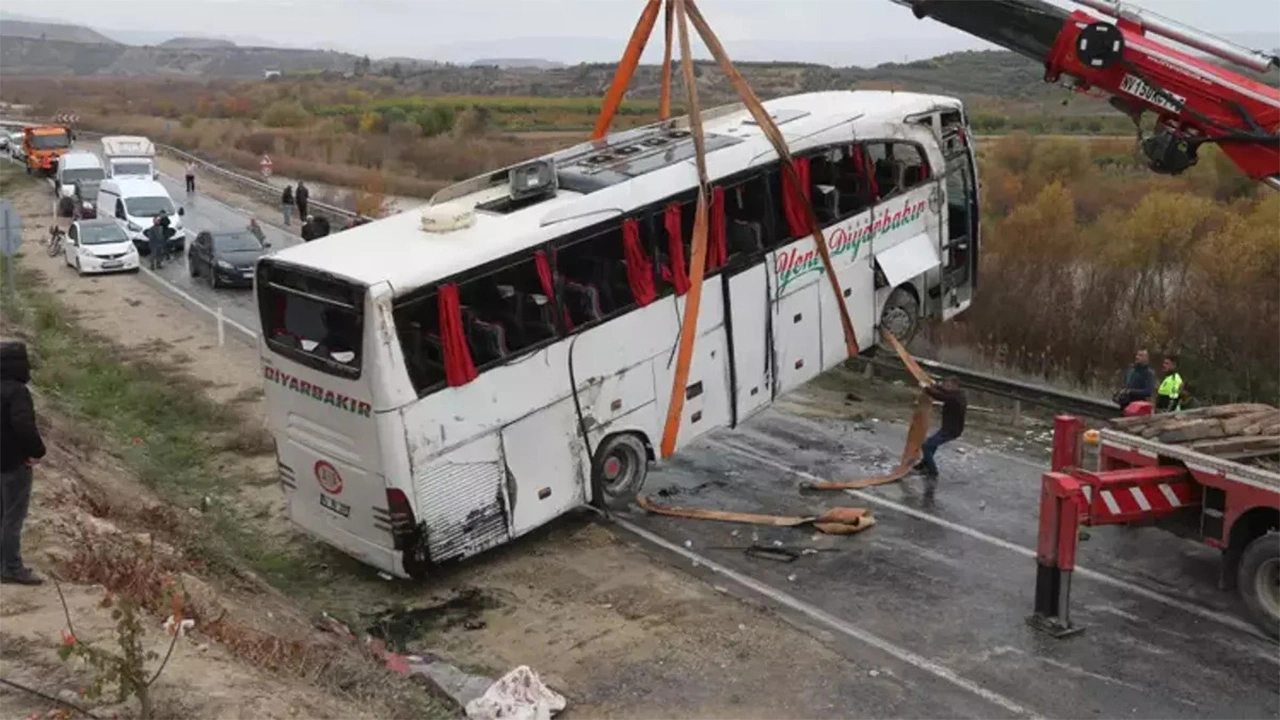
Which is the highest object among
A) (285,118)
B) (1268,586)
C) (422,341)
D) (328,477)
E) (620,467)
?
(422,341)

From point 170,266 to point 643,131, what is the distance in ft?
65.0

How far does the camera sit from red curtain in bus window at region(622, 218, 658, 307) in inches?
476

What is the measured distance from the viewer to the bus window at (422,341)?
1048 centimetres

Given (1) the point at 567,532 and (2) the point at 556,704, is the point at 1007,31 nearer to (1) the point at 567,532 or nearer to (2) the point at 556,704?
(1) the point at 567,532

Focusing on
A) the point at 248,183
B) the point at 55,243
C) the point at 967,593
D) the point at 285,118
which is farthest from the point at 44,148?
the point at 967,593

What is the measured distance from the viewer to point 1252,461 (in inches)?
410

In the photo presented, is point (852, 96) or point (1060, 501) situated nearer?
point (1060, 501)

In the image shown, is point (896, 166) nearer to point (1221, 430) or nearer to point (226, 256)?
point (1221, 430)

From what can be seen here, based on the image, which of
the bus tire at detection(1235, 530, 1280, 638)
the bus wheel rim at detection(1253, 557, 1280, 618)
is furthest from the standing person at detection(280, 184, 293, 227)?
the bus wheel rim at detection(1253, 557, 1280, 618)

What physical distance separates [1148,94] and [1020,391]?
661 cm

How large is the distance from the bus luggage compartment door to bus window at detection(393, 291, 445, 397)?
95 cm

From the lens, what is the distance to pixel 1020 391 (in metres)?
17.8

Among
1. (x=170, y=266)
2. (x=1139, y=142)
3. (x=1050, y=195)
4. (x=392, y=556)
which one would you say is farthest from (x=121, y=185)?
(x=1139, y=142)

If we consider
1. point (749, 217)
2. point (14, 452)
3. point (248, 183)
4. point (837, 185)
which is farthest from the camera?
point (248, 183)
